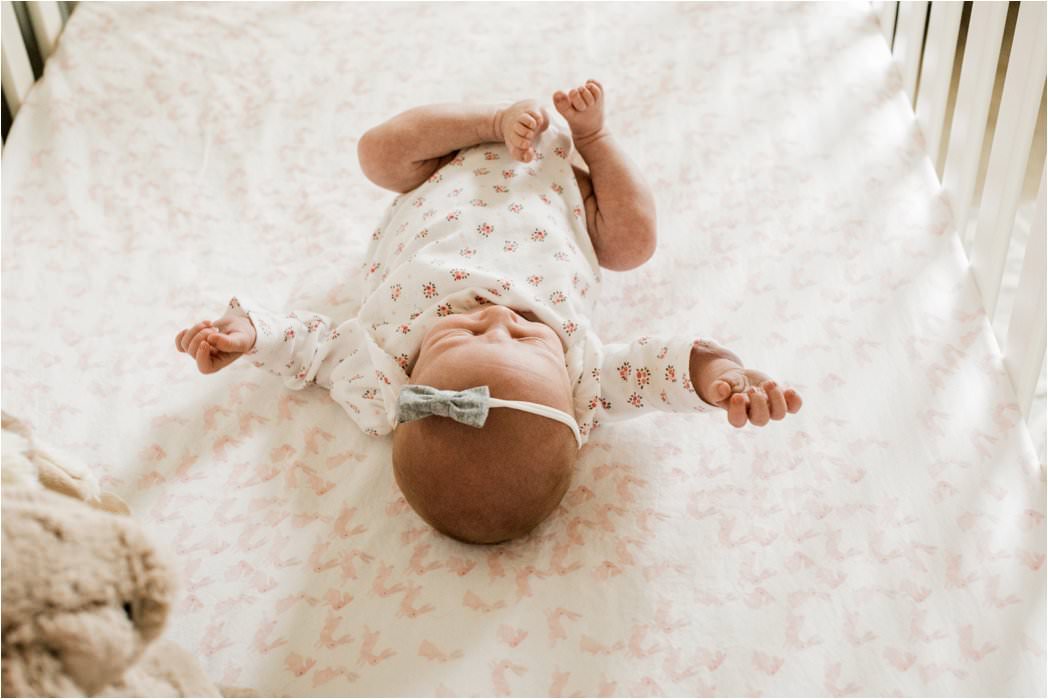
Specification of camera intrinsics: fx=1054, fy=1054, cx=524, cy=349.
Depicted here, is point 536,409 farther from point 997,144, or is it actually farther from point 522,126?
point 997,144

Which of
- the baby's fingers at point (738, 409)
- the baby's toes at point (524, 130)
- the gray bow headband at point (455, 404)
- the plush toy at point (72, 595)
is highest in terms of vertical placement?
the plush toy at point (72, 595)

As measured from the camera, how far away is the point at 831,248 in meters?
1.43

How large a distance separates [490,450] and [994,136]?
0.76 m

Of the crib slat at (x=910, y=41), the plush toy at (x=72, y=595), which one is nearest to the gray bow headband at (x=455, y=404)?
the plush toy at (x=72, y=595)

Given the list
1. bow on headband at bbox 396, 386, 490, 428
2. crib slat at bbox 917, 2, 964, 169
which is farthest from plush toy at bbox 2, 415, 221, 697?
crib slat at bbox 917, 2, 964, 169

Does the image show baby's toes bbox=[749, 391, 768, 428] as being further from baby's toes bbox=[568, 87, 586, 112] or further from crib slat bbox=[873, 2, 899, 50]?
crib slat bbox=[873, 2, 899, 50]

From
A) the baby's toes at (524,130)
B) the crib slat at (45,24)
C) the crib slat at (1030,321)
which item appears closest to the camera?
the crib slat at (1030,321)

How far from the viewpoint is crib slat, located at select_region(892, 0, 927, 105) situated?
1630mm

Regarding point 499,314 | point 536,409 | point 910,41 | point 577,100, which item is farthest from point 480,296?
point 910,41

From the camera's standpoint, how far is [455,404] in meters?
1.02

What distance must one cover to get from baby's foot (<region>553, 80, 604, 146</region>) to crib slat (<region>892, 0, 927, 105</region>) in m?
0.61

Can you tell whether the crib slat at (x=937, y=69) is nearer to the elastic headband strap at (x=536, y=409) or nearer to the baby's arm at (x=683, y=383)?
the baby's arm at (x=683, y=383)

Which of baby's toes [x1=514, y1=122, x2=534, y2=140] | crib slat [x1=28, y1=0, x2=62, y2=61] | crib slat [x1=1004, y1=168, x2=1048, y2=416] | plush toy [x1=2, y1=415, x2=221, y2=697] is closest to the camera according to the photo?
plush toy [x1=2, y1=415, x2=221, y2=697]

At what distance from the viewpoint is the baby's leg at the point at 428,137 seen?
1341 millimetres
